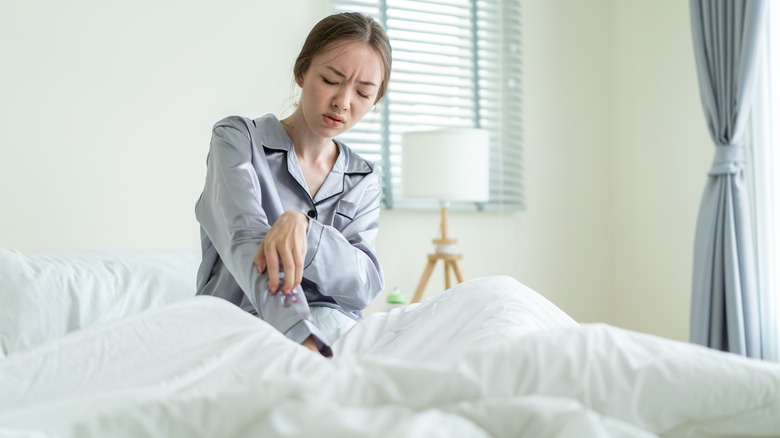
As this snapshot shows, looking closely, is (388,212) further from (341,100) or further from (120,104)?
(341,100)

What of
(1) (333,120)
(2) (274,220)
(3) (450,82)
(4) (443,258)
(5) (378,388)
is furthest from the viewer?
(3) (450,82)

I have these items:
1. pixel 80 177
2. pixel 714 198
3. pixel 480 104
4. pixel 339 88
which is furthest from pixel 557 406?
pixel 480 104

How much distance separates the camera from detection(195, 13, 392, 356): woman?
140 centimetres

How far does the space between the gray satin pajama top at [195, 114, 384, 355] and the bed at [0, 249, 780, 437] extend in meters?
Answer: 0.29

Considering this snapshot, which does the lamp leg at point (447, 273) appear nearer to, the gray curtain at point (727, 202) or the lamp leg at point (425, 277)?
the lamp leg at point (425, 277)

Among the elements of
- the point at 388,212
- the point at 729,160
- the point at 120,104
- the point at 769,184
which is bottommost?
the point at 388,212

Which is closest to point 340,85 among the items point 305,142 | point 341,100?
point 341,100

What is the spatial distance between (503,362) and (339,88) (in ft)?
3.87

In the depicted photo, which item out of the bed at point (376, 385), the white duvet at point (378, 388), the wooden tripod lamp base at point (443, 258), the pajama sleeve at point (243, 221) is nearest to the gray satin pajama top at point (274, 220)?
the pajama sleeve at point (243, 221)

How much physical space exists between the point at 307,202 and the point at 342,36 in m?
0.39

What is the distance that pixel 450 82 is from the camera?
3775mm

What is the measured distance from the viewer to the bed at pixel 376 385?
0.66 metres

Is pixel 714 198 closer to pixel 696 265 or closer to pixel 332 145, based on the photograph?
pixel 696 265

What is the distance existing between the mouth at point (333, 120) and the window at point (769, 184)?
2213mm
